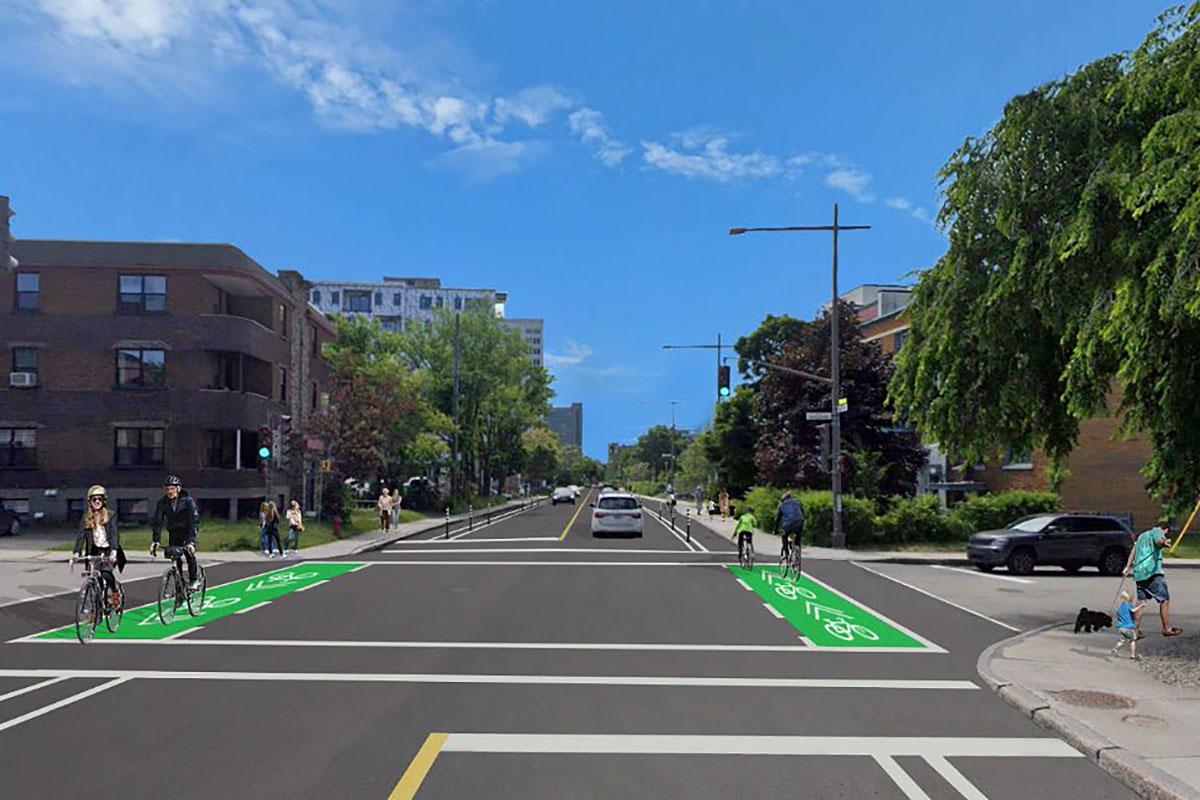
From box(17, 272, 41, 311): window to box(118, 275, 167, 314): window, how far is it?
10.6 ft

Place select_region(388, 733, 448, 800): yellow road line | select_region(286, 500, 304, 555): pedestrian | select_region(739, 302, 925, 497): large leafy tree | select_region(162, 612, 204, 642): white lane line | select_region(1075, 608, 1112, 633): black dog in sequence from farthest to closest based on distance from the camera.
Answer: select_region(739, 302, 925, 497): large leafy tree
select_region(286, 500, 304, 555): pedestrian
select_region(1075, 608, 1112, 633): black dog
select_region(162, 612, 204, 642): white lane line
select_region(388, 733, 448, 800): yellow road line

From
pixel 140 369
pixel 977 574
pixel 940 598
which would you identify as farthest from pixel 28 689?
pixel 140 369

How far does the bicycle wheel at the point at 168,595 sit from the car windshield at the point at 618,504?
69.3 feet

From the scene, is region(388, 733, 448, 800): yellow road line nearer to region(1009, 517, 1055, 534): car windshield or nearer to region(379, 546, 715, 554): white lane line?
region(379, 546, 715, 554): white lane line

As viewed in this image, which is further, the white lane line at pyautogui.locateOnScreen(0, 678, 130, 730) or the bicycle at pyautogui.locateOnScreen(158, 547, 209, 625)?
the bicycle at pyautogui.locateOnScreen(158, 547, 209, 625)

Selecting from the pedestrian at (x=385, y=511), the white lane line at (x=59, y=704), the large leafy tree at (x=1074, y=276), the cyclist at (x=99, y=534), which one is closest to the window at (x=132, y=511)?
the pedestrian at (x=385, y=511)

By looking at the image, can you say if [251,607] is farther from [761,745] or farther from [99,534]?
[761,745]

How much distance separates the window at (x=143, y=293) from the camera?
120 feet

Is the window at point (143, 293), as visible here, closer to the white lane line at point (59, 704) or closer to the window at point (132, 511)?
the window at point (132, 511)

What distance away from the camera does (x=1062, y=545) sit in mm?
22250

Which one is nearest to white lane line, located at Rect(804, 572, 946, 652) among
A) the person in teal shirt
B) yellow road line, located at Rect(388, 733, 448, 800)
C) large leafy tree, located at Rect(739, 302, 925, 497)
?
the person in teal shirt

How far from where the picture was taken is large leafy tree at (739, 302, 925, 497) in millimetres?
38000

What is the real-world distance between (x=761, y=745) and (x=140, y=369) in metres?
35.6

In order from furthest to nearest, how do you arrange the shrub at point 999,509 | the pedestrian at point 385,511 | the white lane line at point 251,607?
the pedestrian at point 385,511 → the shrub at point 999,509 → the white lane line at point 251,607
